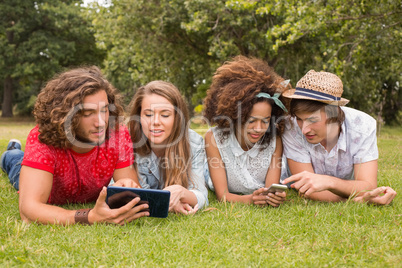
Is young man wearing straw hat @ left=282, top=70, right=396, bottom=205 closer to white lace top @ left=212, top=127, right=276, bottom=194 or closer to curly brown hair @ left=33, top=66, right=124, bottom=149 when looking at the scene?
white lace top @ left=212, top=127, right=276, bottom=194

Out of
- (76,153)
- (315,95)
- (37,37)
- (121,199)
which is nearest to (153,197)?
(121,199)

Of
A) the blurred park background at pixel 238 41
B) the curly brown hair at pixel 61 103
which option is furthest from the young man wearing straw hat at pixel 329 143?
the blurred park background at pixel 238 41

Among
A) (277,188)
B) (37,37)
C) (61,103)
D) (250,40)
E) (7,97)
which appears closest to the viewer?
(61,103)

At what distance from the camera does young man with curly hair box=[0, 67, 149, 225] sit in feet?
9.78

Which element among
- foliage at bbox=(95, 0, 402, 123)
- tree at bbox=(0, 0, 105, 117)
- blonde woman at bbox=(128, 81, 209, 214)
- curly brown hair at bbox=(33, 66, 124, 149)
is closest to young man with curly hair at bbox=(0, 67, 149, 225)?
curly brown hair at bbox=(33, 66, 124, 149)

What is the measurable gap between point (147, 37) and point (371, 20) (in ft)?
31.2

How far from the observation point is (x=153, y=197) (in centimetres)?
289

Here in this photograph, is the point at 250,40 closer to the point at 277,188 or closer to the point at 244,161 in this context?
the point at 244,161

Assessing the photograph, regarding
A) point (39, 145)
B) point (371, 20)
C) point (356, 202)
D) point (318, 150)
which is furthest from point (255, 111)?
point (371, 20)

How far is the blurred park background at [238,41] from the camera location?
30.4 ft

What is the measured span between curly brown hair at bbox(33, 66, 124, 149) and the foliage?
6651 millimetres

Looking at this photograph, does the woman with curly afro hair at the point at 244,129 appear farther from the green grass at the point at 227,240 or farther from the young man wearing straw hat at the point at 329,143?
the green grass at the point at 227,240

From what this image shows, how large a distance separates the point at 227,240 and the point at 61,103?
172 centimetres

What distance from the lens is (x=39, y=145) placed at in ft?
10.2
